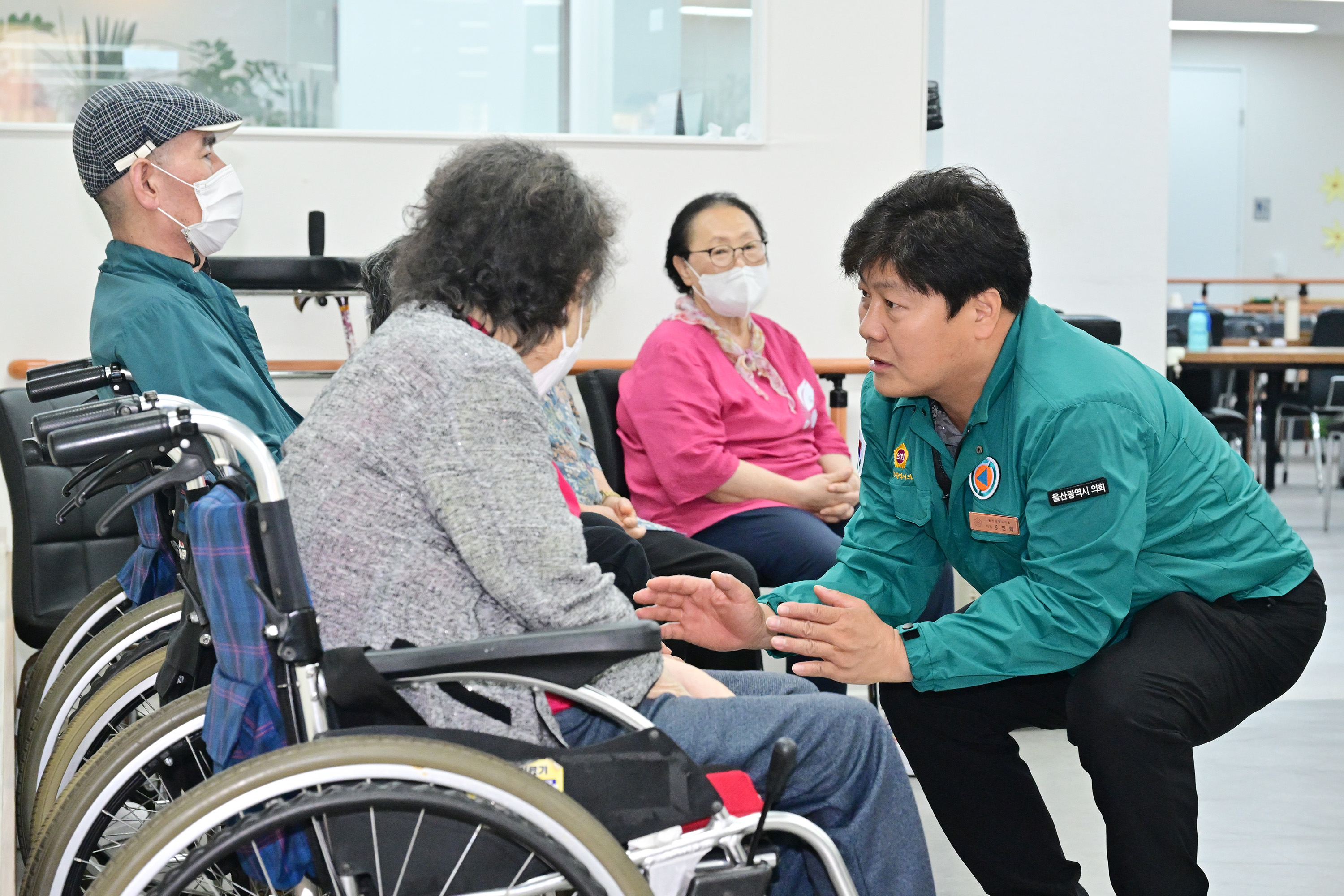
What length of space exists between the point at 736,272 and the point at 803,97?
88 cm

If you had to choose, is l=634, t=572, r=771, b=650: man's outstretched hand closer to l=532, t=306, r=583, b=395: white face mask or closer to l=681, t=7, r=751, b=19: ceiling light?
l=532, t=306, r=583, b=395: white face mask

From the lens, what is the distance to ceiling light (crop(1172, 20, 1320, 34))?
1041 cm

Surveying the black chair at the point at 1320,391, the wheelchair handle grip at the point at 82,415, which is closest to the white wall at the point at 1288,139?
the black chair at the point at 1320,391

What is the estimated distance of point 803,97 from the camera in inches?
A: 137

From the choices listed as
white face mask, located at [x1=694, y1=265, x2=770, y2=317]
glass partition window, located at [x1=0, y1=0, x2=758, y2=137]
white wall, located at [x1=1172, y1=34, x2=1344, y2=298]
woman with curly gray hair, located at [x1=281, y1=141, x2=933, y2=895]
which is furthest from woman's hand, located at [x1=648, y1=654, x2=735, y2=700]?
white wall, located at [x1=1172, y1=34, x2=1344, y2=298]

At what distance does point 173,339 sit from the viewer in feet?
6.39

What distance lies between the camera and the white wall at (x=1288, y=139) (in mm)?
10922

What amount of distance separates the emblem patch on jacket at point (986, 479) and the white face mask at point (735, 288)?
1.28 m

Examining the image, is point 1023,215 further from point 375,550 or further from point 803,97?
point 375,550

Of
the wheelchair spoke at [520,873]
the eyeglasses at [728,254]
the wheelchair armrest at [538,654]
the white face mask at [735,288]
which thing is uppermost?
the eyeglasses at [728,254]

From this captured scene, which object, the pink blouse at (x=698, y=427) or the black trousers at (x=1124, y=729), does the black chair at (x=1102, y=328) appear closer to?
the pink blouse at (x=698, y=427)

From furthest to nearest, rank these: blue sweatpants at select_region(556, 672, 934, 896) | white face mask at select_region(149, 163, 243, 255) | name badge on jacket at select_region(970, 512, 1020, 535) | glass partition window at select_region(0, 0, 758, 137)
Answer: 1. glass partition window at select_region(0, 0, 758, 137)
2. white face mask at select_region(149, 163, 243, 255)
3. name badge on jacket at select_region(970, 512, 1020, 535)
4. blue sweatpants at select_region(556, 672, 934, 896)

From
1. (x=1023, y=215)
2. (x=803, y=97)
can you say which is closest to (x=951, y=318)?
(x=803, y=97)

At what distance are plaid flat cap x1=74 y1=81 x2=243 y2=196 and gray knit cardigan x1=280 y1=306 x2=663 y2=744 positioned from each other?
1.11 m
